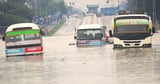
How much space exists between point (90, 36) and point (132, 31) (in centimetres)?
1263

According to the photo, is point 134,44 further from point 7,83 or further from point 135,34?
point 7,83

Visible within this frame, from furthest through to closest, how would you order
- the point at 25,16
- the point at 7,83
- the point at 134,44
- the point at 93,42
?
the point at 25,16, the point at 93,42, the point at 134,44, the point at 7,83

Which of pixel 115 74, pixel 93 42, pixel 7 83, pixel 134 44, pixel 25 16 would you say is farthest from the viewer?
pixel 25 16

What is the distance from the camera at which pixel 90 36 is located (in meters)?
53.4

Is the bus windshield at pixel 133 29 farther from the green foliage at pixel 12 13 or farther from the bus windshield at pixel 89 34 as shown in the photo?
the green foliage at pixel 12 13

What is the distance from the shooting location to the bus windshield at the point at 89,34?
53.2 m

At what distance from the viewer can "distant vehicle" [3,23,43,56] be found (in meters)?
40.8

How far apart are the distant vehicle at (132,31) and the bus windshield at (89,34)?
36.4 ft

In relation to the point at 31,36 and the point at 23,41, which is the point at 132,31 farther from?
the point at 23,41

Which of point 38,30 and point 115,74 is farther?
point 38,30

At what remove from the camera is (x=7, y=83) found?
19719mm

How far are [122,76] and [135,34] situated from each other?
20837 mm

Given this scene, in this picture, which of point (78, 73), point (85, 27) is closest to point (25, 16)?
point (85, 27)

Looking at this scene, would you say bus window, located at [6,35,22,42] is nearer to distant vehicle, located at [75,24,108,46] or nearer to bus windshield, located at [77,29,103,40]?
distant vehicle, located at [75,24,108,46]
